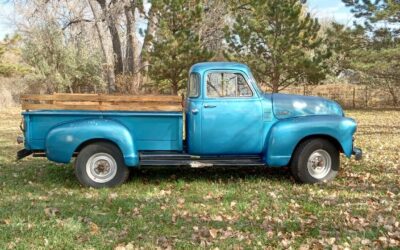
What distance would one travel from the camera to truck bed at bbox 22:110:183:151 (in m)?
7.09

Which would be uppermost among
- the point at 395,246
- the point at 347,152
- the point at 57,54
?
the point at 57,54

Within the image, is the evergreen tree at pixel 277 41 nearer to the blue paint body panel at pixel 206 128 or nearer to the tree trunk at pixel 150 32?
the tree trunk at pixel 150 32

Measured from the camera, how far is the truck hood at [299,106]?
24.5 feet

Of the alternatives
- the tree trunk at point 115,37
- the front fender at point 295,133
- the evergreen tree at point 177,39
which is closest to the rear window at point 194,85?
the front fender at point 295,133

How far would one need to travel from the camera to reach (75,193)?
22.8 ft

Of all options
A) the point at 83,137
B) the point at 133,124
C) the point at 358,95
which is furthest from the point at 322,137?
the point at 358,95

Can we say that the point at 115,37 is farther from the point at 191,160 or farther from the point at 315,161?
the point at 315,161

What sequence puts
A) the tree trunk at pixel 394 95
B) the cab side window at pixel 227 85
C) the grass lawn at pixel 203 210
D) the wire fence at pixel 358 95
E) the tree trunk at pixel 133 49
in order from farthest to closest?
1. the wire fence at pixel 358 95
2. the tree trunk at pixel 394 95
3. the tree trunk at pixel 133 49
4. the cab side window at pixel 227 85
5. the grass lawn at pixel 203 210

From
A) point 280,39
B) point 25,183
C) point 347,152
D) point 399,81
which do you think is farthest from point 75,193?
point 399,81

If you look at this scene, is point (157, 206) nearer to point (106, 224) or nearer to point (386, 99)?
point (106, 224)

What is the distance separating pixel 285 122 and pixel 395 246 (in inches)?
118

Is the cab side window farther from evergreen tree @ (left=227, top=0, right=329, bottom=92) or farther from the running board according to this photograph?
evergreen tree @ (left=227, top=0, right=329, bottom=92)

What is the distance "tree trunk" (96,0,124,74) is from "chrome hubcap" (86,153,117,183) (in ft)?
57.3

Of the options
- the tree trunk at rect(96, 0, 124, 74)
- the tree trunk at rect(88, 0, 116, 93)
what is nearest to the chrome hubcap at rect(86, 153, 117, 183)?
the tree trunk at rect(96, 0, 124, 74)
